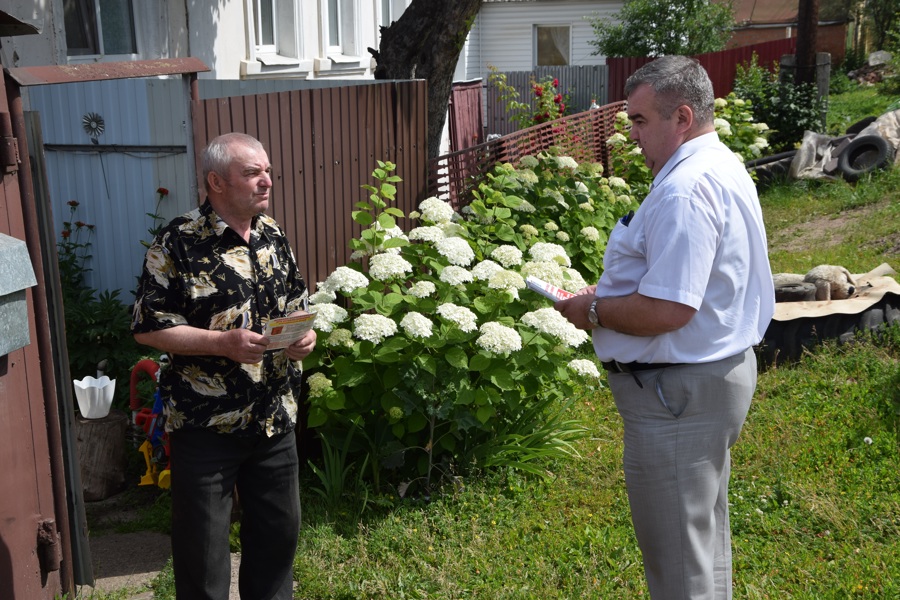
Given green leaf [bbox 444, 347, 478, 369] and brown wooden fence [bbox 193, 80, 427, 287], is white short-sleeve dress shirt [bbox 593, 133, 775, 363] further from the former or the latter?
brown wooden fence [bbox 193, 80, 427, 287]

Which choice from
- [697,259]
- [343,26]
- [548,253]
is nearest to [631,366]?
[697,259]

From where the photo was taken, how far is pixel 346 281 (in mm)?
4316

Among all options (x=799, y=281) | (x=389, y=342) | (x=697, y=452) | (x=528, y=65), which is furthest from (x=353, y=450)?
(x=528, y=65)

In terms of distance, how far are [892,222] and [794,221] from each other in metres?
1.28

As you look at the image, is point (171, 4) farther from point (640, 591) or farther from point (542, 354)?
point (640, 591)

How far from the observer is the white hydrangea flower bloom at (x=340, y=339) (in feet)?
13.7

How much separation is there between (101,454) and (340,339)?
5.02ft

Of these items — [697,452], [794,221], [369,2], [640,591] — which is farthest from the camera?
[369,2]

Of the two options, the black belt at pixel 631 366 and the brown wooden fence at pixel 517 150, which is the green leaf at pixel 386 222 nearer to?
the brown wooden fence at pixel 517 150

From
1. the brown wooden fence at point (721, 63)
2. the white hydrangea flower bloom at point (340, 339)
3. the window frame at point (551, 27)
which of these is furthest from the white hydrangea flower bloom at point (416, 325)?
the window frame at point (551, 27)

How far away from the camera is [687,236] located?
257cm

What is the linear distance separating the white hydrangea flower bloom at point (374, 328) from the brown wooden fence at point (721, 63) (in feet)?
56.8

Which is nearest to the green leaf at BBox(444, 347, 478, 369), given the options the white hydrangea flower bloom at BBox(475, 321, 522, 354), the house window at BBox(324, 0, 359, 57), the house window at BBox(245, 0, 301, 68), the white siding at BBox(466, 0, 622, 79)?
the white hydrangea flower bloom at BBox(475, 321, 522, 354)

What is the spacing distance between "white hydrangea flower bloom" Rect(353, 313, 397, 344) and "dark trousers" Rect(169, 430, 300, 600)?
0.84 m
